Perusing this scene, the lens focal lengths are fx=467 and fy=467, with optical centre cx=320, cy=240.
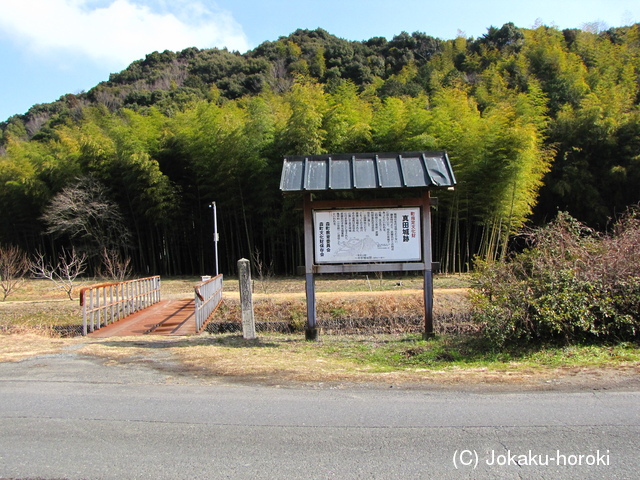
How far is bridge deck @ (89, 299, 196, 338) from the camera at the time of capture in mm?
9023

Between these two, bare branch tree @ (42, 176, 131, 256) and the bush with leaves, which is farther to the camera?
bare branch tree @ (42, 176, 131, 256)

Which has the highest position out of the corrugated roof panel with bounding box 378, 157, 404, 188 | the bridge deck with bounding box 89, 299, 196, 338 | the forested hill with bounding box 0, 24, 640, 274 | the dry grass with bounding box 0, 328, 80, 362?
the forested hill with bounding box 0, 24, 640, 274

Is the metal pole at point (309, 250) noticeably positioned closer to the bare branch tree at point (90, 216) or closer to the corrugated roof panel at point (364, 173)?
the corrugated roof panel at point (364, 173)

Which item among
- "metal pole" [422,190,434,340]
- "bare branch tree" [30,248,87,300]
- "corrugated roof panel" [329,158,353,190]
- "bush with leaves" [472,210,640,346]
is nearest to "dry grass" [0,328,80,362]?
"corrugated roof panel" [329,158,353,190]

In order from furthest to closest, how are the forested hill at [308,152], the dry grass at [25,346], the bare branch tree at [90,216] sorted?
the bare branch tree at [90,216] < the forested hill at [308,152] < the dry grass at [25,346]

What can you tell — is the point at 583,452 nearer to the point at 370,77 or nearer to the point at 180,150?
the point at 180,150

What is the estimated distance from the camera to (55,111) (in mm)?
57000

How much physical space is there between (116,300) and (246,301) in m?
4.60

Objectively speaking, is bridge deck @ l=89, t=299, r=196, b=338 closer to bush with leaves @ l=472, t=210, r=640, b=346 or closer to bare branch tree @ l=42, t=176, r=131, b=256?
bush with leaves @ l=472, t=210, r=640, b=346

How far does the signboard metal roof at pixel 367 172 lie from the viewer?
6719mm

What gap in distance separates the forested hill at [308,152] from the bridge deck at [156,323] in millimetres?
4979

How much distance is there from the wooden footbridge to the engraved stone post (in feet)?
4.92

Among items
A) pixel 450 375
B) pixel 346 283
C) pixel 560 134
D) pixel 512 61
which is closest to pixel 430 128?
pixel 346 283

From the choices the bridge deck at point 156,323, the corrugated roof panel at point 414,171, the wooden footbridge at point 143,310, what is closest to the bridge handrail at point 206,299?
the wooden footbridge at point 143,310
